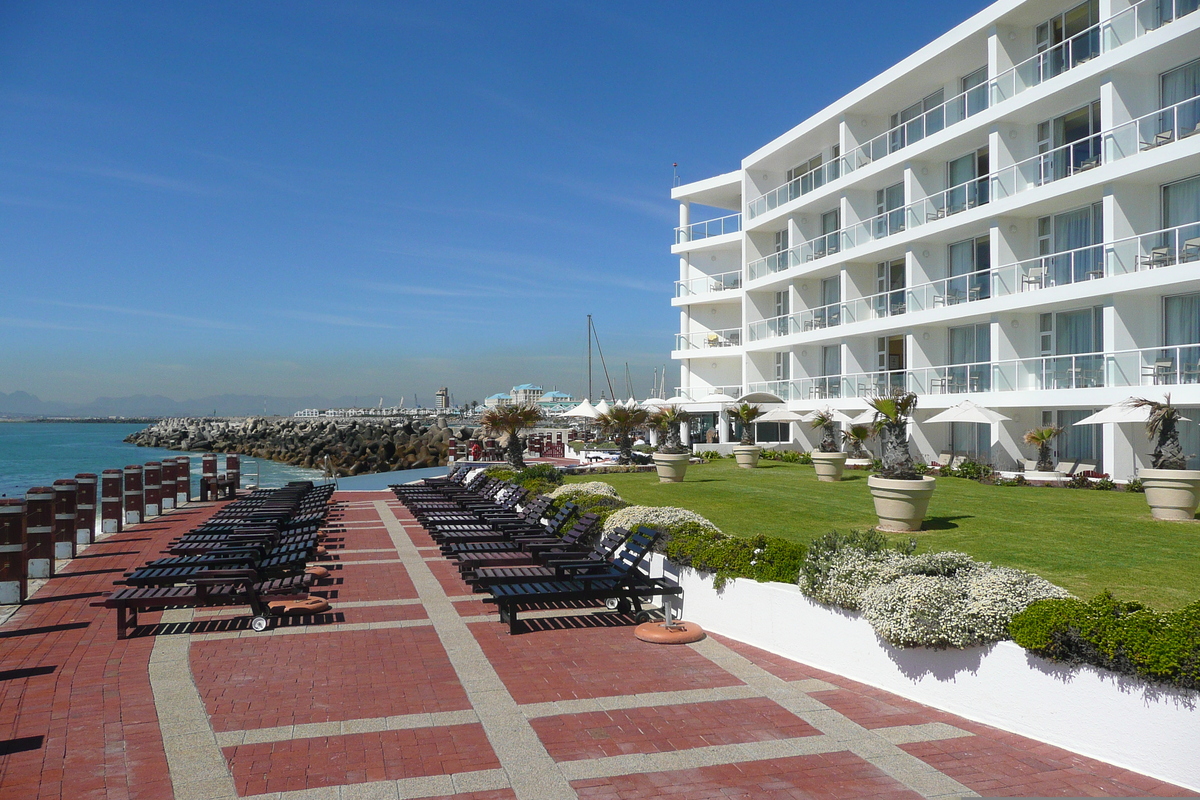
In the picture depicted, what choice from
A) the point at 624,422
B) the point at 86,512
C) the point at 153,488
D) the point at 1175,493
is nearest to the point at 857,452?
the point at 624,422

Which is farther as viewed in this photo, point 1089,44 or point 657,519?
point 1089,44

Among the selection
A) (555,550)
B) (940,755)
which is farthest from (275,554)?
(940,755)

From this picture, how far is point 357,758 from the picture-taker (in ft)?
18.6

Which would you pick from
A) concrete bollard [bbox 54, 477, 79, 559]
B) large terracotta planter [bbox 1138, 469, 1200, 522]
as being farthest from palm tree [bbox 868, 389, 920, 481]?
concrete bollard [bbox 54, 477, 79, 559]

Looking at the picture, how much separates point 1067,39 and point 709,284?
21915 millimetres

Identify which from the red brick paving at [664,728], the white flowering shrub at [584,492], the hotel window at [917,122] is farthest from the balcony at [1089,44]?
the red brick paving at [664,728]

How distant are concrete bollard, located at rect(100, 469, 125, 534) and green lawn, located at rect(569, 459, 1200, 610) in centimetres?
1072

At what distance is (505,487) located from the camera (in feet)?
64.0

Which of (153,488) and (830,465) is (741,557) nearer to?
(830,465)

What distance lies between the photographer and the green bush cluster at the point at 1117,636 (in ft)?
17.4

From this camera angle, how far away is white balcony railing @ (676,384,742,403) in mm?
40594

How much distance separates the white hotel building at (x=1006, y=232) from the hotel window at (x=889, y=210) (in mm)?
74

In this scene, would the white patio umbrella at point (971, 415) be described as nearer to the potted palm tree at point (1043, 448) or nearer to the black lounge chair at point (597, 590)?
the potted palm tree at point (1043, 448)

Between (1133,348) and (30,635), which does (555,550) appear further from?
(1133,348)
